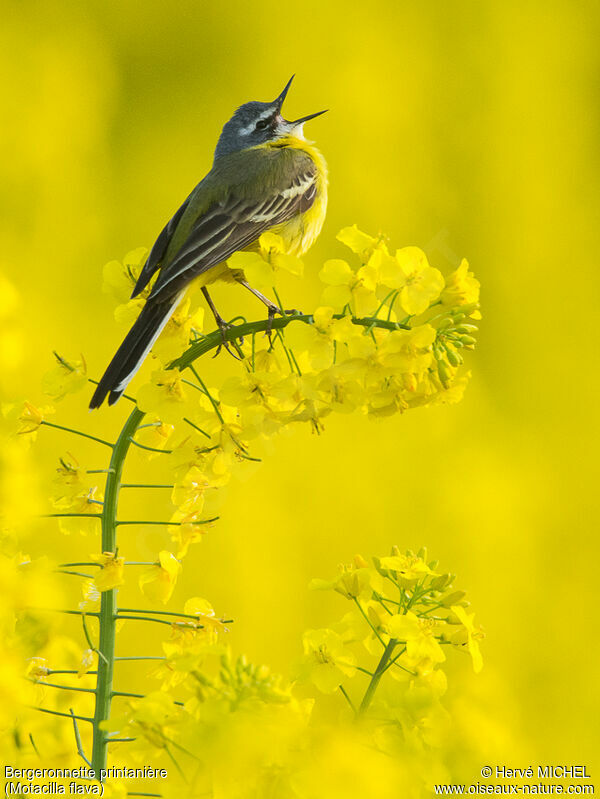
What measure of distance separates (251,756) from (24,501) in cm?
89

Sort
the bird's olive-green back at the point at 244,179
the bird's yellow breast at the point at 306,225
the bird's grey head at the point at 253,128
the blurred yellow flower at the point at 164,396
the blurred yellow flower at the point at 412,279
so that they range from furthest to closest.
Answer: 1. the bird's grey head at the point at 253,128
2. the bird's yellow breast at the point at 306,225
3. the bird's olive-green back at the point at 244,179
4. the blurred yellow flower at the point at 164,396
5. the blurred yellow flower at the point at 412,279

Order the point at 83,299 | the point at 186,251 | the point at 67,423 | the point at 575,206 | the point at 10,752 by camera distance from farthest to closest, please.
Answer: the point at 575,206
the point at 83,299
the point at 67,423
the point at 186,251
the point at 10,752

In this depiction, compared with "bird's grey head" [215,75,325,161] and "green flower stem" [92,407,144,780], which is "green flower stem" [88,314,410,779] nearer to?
"green flower stem" [92,407,144,780]

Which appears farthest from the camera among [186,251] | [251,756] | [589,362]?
[589,362]

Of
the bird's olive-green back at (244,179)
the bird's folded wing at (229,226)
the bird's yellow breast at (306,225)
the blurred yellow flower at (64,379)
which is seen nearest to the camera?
the blurred yellow flower at (64,379)

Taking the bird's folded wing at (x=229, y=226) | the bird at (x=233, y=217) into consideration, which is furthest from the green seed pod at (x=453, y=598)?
the bird's folded wing at (x=229, y=226)

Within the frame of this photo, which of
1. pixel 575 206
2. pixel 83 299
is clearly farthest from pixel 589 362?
pixel 83 299

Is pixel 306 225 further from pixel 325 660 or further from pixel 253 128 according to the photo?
pixel 325 660

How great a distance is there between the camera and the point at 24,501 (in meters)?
1.70

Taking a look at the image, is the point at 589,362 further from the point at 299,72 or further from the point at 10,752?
the point at 10,752

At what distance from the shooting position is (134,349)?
65.9 inches

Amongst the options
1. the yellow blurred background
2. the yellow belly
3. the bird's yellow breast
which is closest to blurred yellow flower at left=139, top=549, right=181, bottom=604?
the yellow belly

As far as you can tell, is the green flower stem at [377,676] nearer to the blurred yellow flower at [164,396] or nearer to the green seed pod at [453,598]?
the green seed pod at [453,598]

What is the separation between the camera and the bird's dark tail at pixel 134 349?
1.65 m
